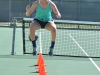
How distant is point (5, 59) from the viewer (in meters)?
10.5

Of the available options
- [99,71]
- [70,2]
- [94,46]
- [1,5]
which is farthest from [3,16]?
[99,71]

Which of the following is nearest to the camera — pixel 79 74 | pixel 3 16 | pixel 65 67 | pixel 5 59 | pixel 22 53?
pixel 79 74

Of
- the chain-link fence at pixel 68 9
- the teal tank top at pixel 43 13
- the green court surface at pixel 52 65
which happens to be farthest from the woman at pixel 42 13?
the chain-link fence at pixel 68 9

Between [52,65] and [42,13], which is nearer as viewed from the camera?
[42,13]

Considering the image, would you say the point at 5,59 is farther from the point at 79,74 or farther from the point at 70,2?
the point at 70,2

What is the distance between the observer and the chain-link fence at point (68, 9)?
31405mm

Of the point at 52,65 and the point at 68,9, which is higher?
the point at 68,9

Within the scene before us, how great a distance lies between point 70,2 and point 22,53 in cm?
2094

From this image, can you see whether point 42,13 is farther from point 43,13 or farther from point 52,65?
point 52,65

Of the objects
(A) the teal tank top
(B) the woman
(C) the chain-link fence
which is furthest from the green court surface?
(C) the chain-link fence

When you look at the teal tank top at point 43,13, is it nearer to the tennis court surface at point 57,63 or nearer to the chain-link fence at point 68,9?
the tennis court surface at point 57,63

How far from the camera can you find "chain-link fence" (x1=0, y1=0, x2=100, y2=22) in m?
31.4

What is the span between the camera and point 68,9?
105 ft

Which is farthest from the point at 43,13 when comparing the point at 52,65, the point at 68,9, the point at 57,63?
the point at 68,9
